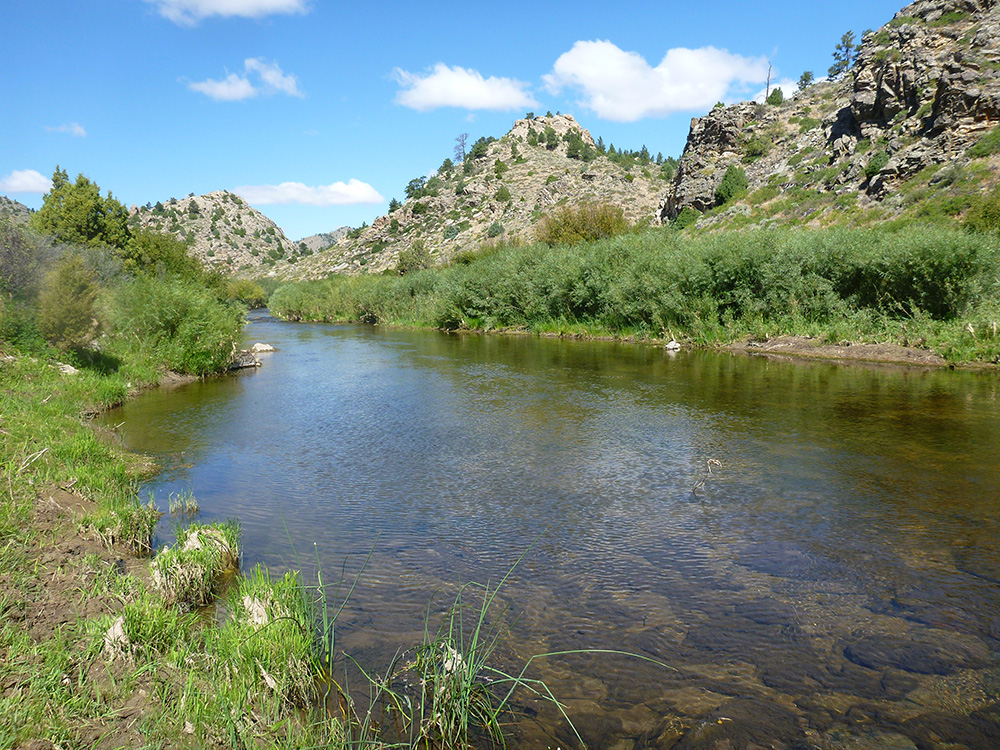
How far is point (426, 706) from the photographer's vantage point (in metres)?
4.81

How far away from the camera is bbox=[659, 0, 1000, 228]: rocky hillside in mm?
43094

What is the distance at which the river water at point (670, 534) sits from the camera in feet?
16.3

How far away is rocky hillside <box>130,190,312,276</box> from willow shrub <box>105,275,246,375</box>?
4321 inches

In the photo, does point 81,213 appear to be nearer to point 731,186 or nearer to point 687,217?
point 687,217

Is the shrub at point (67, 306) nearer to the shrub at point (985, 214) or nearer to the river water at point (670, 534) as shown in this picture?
the river water at point (670, 534)

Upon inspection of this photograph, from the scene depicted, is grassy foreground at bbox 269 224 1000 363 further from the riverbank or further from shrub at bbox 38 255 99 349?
shrub at bbox 38 255 99 349

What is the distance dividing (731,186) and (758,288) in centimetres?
4595

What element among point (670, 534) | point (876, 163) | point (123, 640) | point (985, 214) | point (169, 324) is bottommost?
point (670, 534)

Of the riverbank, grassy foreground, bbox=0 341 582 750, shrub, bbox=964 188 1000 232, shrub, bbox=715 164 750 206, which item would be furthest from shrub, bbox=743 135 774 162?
the riverbank

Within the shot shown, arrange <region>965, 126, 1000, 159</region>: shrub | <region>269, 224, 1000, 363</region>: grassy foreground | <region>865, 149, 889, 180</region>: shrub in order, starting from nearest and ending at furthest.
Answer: <region>269, 224, 1000, 363</region>: grassy foreground
<region>965, 126, 1000, 159</region>: shrub
<region>865, 149, 889, 180</region>: shrub

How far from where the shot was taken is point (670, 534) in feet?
26.9

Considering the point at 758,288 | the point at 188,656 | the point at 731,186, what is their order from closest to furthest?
the point at 188,656, the point at 758,288, the point at 731,186

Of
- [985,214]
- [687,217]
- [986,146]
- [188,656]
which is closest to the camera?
[188,656]

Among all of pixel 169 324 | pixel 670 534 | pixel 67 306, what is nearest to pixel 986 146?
pixel 670 534
